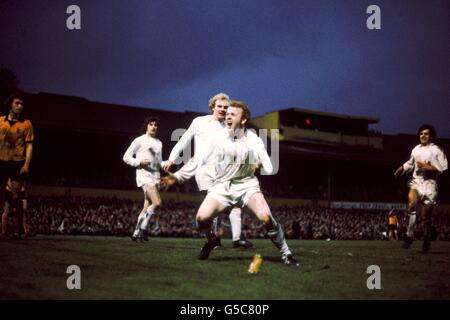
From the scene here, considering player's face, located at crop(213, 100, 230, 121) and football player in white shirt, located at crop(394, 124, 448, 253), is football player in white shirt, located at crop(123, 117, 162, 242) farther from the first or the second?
football player in white shirt, located at crop(394, 124, 448, 253)

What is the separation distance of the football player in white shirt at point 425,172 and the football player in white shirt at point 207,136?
144 inches

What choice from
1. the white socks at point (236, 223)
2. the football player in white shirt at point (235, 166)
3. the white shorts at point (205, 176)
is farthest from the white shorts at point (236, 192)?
the white socks at point (236, 223)

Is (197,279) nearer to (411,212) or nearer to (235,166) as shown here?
(235,166)

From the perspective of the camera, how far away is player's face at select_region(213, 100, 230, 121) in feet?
30.7

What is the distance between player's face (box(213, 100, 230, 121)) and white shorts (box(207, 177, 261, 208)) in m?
2.53

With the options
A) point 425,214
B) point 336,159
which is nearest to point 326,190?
point 336,159

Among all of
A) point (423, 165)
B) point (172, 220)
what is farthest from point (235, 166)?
point (172, 220)

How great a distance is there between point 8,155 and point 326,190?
32.9 meters

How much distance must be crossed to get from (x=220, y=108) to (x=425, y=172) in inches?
197

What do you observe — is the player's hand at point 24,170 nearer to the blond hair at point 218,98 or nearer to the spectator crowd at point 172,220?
the blond hair at point 218,98

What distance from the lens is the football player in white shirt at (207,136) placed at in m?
9.36

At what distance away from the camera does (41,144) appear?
100 feet

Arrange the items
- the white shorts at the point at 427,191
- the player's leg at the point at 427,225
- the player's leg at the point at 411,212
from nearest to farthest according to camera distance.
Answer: the player's leg at the point at 427,225 < the white shorts at the point at 427,191 < the player's leg at the point at 411,212
